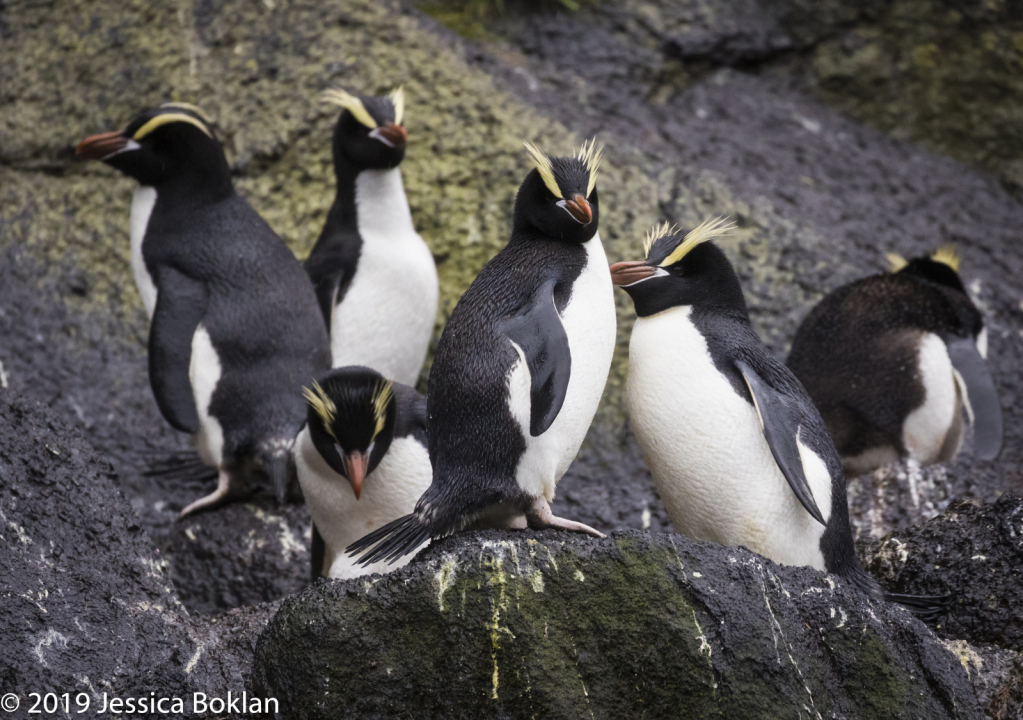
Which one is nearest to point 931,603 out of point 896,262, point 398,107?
point 896,262

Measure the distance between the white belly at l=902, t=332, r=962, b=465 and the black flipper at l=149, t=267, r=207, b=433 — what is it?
2565 mm

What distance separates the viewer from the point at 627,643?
6.88 ft

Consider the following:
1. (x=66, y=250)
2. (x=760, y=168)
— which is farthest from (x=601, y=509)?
(x=66, y=250)

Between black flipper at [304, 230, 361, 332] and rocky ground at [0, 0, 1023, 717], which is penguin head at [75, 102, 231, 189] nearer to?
black flipper at [304, 230, 361, 332]

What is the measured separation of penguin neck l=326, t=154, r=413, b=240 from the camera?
4336mm

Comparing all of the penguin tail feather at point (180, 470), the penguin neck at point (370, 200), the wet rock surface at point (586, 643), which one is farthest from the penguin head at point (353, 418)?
the penguin neck at point (370, 200)

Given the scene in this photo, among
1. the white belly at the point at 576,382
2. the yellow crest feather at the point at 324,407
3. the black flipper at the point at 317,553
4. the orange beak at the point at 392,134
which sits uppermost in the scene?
the white belly at the point at 576,382

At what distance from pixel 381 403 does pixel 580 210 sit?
0.79 meters

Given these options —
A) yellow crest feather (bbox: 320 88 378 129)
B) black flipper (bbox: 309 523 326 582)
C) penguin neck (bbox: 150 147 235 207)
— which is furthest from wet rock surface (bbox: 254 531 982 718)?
yellow crest feather (bbox: 320 88 378 129)

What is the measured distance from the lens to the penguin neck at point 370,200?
4336 mm

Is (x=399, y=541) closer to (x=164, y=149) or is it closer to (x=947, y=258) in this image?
(x=164, y=149)

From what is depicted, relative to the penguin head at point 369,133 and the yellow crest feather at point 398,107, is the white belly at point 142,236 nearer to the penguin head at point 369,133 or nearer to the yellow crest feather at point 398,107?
the penguin head at point 369,133

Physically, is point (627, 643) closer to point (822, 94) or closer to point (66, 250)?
point (66, 250)

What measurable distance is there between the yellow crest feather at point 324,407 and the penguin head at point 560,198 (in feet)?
2.32
